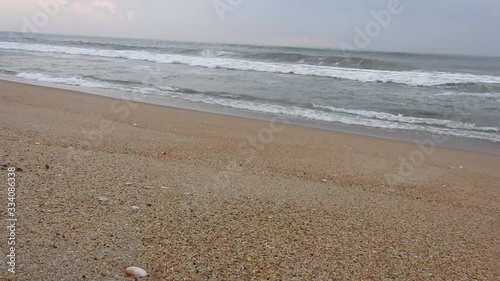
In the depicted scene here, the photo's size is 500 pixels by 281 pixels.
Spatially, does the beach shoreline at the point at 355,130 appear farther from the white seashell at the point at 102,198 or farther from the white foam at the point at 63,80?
the white seashell at the point at 102,198

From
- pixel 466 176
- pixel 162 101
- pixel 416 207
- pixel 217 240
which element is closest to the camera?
pixel 217 240

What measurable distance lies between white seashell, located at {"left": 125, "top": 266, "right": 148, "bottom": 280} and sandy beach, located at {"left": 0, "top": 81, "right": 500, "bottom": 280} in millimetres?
43

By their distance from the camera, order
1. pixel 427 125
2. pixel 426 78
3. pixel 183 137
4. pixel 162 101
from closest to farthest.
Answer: pixel 183 137
pixel 427 125
pixel 162 101
pixel 426 78

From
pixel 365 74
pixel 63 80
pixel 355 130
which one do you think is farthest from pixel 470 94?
pixel 63 80

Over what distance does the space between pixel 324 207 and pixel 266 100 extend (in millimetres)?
8323

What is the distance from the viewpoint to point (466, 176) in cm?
539

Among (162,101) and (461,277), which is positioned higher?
(162,101)

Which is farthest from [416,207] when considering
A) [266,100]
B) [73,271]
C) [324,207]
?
[266,100]

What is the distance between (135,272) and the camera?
2.14m

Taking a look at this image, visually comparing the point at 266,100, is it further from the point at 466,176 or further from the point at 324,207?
the point at 324,207

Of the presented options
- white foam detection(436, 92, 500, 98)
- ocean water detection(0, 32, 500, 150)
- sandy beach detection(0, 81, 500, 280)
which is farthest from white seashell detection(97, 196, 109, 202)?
white foam detection(436, 92, 500, 98)

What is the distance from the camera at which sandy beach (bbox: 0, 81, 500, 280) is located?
2348 millimetres

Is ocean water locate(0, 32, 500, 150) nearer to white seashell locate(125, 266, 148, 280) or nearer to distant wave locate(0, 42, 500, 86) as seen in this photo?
distant wave locate(0, 42, 500, 86)

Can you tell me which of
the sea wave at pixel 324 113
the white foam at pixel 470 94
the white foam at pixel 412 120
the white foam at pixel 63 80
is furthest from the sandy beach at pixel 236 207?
the white foam at pixel 470 94
